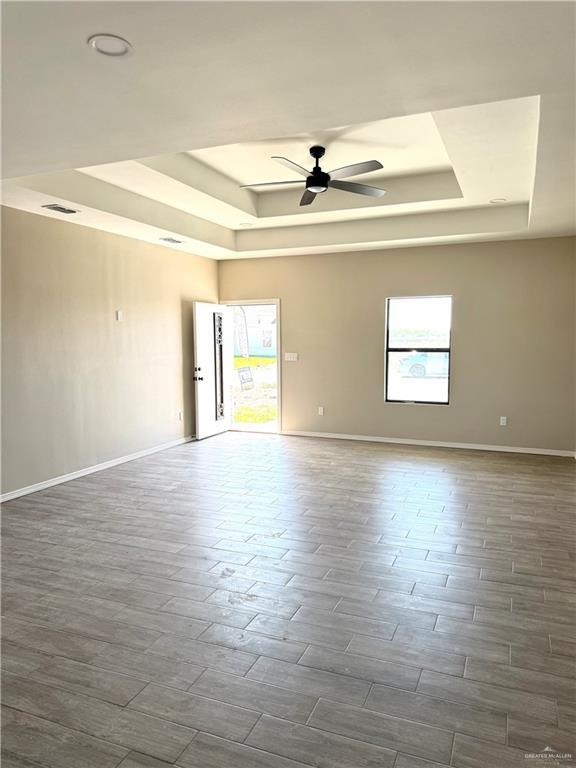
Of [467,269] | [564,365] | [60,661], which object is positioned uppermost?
[467,269]

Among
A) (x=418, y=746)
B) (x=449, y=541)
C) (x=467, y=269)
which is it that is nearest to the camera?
(x=418, y=746)

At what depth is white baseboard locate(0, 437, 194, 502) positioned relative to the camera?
4859mm

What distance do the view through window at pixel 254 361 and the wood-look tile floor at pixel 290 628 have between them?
238 inches

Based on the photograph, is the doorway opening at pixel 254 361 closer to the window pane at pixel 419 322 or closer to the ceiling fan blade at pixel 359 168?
the window pane at pixel 419 322

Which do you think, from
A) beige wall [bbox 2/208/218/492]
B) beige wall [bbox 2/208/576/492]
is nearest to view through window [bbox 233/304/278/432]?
beige wall [bbox 2/208/576/492]

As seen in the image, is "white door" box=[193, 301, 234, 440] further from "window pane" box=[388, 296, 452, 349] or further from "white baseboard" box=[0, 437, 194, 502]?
"window pane" box=[388, 296, 452, 349]

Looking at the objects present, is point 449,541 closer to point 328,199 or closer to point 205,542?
point 205,542

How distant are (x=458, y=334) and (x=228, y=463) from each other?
3.39 metres

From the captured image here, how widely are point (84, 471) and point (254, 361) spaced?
5.80 metres

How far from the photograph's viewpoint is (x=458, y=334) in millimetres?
6723

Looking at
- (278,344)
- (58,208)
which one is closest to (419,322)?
(278,344)

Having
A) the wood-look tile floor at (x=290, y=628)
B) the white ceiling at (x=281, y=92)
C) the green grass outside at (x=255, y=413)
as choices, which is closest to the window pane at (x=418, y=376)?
the wood-look tile floor at (x=290, y=628)

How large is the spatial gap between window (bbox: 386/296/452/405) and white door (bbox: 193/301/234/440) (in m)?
2.57

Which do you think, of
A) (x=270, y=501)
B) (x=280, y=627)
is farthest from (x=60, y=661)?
(x=270, y=501)
